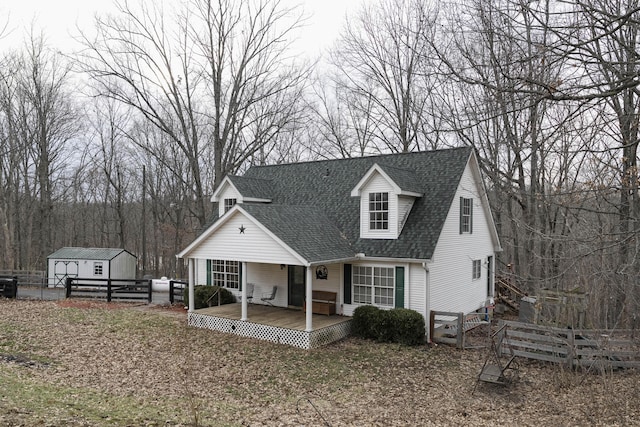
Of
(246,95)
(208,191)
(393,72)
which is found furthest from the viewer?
(208,191)

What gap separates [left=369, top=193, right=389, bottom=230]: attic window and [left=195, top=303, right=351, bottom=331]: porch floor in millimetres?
3485

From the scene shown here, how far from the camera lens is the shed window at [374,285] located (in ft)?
49.1

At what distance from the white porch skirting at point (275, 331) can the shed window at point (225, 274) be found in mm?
2799

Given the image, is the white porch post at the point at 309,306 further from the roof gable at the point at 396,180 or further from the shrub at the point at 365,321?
the roof gable at the point at 396,180

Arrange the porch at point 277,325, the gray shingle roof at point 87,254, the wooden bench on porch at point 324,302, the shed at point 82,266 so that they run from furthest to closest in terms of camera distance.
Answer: the gray shingle roof at point 87,254 < the shed at point 82,266 < the wooden bench on porch at point 324,302 < the porch at point 277,325

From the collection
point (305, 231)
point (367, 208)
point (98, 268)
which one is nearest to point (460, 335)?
point (367, 208)

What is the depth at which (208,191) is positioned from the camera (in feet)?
122

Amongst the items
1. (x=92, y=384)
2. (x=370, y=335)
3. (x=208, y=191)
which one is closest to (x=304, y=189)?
(x=370, y=335)

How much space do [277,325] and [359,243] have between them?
4146 millimetres

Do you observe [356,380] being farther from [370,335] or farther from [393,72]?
[393,72]

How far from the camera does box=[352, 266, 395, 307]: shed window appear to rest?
589 inches

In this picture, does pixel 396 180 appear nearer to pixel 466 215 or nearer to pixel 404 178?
pixel 404 178

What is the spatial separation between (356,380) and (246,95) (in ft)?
60.7

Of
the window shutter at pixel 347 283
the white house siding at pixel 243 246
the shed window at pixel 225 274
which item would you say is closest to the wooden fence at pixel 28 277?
the shed window at pixel 225 274
